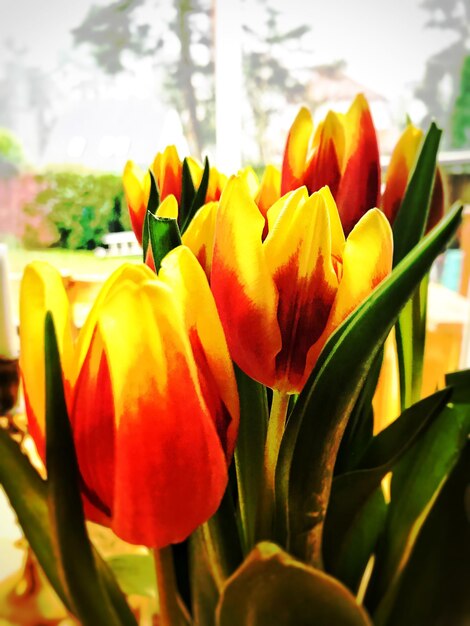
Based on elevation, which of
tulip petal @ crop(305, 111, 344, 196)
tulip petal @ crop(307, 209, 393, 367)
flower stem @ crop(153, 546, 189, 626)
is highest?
tulip petal @ crop(305, 111, 344, 196)

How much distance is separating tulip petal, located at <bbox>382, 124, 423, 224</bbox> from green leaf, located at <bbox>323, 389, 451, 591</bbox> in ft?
0.35

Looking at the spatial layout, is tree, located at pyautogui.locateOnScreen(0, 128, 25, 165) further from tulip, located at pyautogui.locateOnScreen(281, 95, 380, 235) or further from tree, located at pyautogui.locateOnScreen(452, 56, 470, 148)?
tulip, located at pyautogui.locateOnScreen(281, 95, 380, 235)

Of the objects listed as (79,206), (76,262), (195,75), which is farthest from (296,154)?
(195,75)

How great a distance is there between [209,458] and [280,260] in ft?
0.21

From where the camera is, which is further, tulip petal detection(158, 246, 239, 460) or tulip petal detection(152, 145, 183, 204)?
tulip petal detection(152, 145, 183, 204)

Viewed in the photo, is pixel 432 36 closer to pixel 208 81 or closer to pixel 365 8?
A: pixel 365 8

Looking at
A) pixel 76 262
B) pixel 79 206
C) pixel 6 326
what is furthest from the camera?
pixel 79 206

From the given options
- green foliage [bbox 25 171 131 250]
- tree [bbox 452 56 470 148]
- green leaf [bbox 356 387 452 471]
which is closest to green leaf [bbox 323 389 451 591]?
green leaf [bbox 356 387 452 471]

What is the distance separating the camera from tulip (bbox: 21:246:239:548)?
17 centimetres

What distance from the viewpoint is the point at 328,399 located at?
19 cm

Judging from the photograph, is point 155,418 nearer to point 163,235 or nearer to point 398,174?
point 163,235

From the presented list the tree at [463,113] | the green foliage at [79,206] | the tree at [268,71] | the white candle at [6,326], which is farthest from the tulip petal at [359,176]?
the tree at [463,113]

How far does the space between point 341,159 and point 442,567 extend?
175 millimetres

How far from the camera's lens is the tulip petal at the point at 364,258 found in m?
0.18
